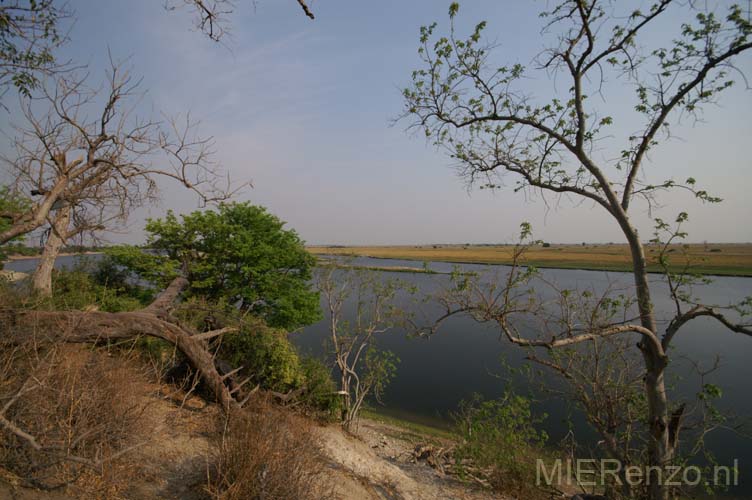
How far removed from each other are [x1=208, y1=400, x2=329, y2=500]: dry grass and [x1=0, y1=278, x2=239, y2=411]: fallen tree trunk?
6.77ft

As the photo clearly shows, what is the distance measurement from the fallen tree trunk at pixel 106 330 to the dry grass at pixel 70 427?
406 mm

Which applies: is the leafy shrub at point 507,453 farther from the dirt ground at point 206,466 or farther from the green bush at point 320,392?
the green bush at point 320,392

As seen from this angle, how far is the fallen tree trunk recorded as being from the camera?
15.8 feet

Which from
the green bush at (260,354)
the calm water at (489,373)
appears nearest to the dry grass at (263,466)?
the green bush at (260,354)

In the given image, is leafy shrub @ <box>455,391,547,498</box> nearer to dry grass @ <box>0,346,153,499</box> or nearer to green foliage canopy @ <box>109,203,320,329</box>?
dry grass @ <box>0,346,153,499</box>

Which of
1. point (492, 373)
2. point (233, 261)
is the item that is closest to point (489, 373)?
point (492, 373)

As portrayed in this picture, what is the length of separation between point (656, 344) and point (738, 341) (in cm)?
2912

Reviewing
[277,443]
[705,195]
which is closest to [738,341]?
[705,195]

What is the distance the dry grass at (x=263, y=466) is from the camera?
3.40 m

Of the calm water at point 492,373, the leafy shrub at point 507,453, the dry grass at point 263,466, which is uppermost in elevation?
the dry grass at point 263,466

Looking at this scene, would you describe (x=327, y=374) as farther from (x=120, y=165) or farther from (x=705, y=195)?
(x=705, y=195)

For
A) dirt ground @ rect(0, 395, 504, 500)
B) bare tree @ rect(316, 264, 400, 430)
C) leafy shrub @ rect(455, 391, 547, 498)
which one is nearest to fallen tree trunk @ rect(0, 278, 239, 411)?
dirt ground @ rect(0, 395, 504, 500)

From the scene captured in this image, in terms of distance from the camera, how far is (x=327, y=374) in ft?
39.3

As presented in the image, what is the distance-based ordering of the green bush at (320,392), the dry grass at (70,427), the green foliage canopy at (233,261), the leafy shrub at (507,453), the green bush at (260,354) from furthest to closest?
the green foliage canopy at (233,261) < the green bush at (320,392) < the green bush at (260,354) < the leafy shrub at (507,453) < the dry grass at (70,427)
